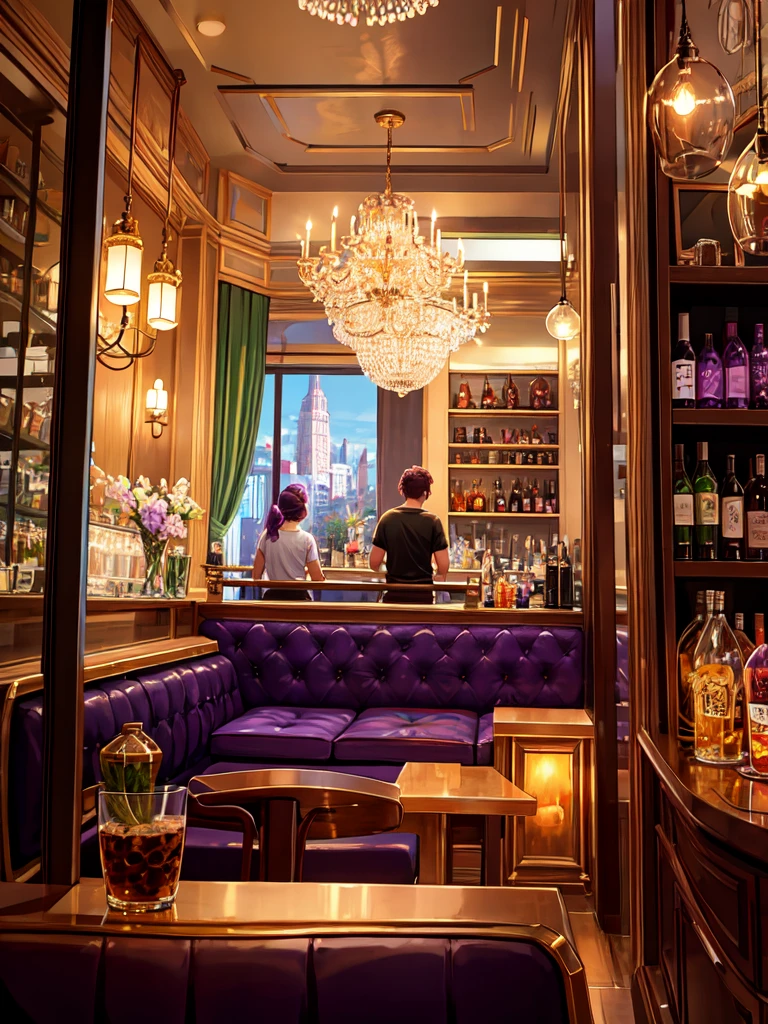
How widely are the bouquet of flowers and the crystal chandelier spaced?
8.13 feet

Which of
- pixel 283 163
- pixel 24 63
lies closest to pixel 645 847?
pixel 24 63

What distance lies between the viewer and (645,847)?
2.47 m

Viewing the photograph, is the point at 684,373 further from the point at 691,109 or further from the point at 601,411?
the point at 601,411

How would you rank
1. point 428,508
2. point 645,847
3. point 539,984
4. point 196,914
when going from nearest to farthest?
point 539,984 < point 196,914 < point 645,847 < point 428,508

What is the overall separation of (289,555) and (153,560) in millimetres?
1296

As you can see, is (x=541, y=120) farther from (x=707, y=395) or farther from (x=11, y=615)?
(x=11, y=615)

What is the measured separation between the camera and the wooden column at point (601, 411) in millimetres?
3531

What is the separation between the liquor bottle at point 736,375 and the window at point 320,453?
20.5 ft

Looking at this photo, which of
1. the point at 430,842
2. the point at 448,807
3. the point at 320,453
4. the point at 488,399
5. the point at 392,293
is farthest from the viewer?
the point at 320,453

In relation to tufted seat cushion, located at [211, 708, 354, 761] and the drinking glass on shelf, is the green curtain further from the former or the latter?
the drinking glass on shelf

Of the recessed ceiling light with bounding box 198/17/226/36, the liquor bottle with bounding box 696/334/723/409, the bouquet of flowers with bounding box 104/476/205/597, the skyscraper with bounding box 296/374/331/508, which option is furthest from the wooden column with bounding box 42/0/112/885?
the skyscraper with bounding box 296/374/331/508

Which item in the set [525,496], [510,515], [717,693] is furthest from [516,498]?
[717,693]

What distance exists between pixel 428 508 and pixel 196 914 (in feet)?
23.2

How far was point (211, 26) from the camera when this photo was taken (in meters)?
5.69
